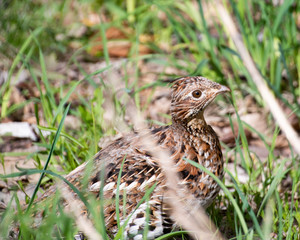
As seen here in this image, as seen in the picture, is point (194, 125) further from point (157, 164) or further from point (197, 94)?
point (157, 164)

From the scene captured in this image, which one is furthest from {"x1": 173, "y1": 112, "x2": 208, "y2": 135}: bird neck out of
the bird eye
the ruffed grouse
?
the bird eye

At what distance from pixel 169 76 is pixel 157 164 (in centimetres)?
227

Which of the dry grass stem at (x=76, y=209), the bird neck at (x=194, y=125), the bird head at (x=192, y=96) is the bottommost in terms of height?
the dry grass stem at (x=76, y=209)

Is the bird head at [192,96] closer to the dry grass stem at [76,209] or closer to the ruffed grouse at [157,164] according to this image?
the ruffed grouse at [157,164]

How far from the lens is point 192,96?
351cm

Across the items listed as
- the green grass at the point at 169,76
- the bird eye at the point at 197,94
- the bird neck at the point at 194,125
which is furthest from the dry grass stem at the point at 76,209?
the bird eye at the point at 197,94

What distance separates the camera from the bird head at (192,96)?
11.5 ft

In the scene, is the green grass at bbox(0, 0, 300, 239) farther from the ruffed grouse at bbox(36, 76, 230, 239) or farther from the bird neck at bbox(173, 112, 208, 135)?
the bird neck at bbox(173, 112, 208, 135)

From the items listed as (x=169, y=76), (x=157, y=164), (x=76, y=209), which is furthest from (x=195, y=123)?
(x=169, y=76)

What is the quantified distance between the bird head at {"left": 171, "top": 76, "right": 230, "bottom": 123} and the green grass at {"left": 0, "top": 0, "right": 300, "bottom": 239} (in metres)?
0.30

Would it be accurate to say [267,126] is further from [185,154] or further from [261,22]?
[185,154]

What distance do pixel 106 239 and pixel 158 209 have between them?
21.1 inches

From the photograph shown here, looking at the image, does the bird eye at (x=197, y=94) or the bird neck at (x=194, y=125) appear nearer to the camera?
the bird eye at (x=197, y=94)

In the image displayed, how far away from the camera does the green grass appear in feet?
11.1
